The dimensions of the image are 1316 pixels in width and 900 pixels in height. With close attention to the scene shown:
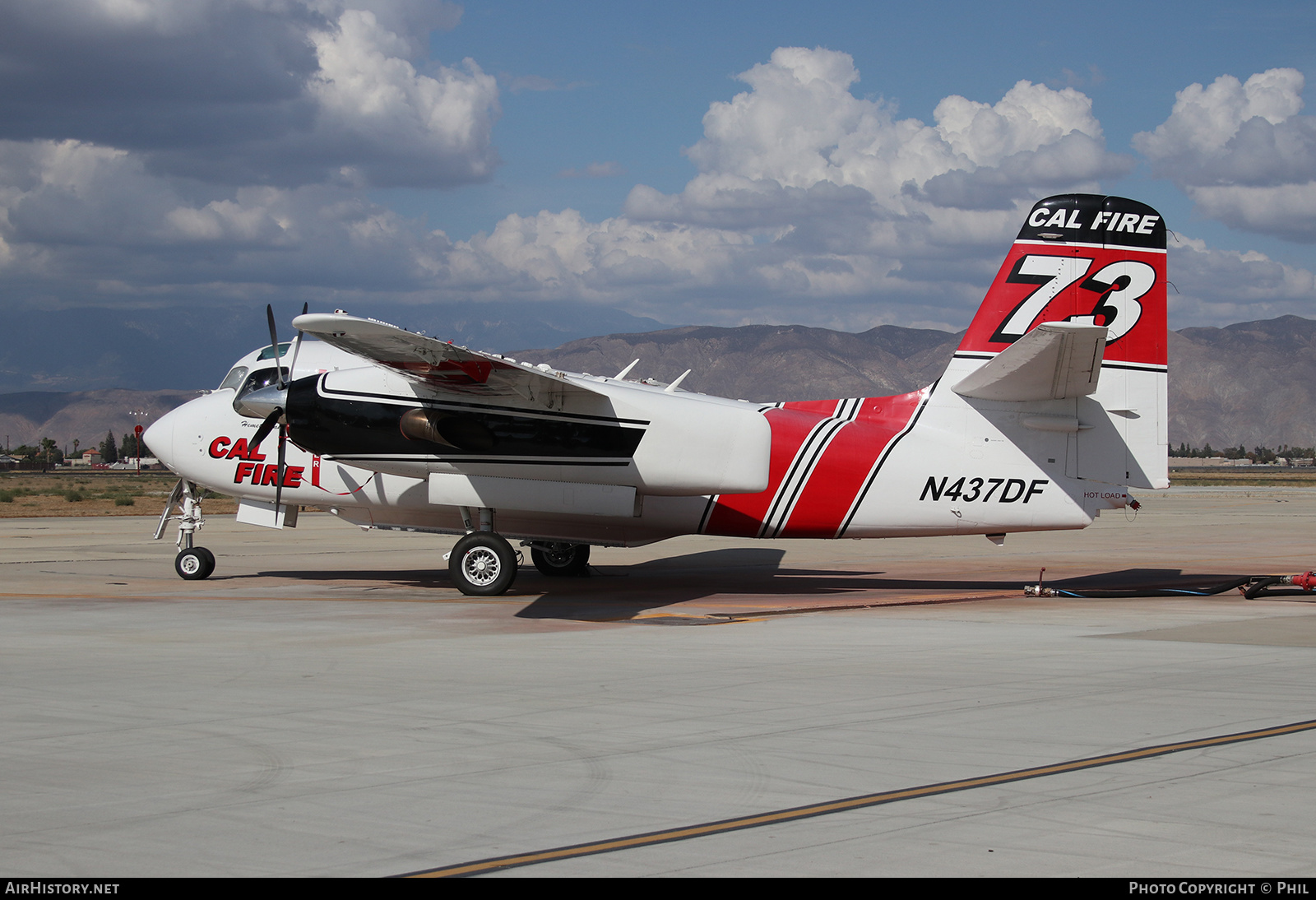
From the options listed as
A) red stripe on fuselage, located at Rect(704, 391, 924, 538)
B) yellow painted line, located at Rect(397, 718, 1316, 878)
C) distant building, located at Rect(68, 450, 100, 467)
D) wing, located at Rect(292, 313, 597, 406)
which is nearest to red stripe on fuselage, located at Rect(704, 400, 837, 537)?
red stripe on fuselage, located at Rect(704, 391, 924, 538)

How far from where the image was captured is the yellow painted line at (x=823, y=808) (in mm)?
5191

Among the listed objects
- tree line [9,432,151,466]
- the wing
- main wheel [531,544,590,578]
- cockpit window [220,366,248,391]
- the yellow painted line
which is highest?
tree line [9,432,151,466]

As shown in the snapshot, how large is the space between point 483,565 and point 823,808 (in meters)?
12.8

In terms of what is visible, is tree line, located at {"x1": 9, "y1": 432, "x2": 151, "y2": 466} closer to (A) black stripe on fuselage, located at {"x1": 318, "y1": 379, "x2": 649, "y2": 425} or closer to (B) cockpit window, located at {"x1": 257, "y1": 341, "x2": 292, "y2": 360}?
(B) cockpit window, located at {"x1": 257, "y1": 341, "x2": 292, "y2": 360}

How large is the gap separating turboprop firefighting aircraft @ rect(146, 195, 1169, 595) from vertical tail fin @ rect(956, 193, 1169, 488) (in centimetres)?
3

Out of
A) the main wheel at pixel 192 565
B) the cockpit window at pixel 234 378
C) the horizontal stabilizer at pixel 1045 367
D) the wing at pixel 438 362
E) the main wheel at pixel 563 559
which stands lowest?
the main wheel at pixel 192 565

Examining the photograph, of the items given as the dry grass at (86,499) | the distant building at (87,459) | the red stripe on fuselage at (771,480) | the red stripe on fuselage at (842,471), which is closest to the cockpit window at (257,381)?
the red stripe on fuselage at (771,480)

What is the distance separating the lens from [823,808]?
20.0 ft

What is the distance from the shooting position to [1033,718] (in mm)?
8508

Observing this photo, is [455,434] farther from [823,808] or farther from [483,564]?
[823,808]

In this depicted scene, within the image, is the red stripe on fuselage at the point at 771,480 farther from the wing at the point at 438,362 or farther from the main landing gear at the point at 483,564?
the main landing gear at the point at 483,564

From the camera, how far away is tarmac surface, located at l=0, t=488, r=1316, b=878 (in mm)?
5414

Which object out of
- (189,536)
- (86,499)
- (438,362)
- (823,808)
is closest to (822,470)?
(438,362)

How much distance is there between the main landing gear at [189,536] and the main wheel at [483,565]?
5.56m
